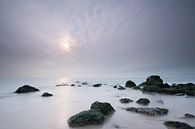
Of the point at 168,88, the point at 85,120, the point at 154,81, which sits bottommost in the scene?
the point at 85,120

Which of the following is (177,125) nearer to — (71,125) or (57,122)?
(71,125)

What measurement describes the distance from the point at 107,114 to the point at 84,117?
2.81 m

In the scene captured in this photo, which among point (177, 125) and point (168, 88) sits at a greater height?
point (168, 88)

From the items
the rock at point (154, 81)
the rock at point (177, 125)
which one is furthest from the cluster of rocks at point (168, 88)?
the rock at point (177, 125)

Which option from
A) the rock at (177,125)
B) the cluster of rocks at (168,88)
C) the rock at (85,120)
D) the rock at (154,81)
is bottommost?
the rock at (177,125)

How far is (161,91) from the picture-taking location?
29875 millimetres

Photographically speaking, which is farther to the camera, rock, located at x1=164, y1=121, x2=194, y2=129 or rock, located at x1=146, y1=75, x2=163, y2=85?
rock, located at x1=146, y1=75, x2=163, y2=85

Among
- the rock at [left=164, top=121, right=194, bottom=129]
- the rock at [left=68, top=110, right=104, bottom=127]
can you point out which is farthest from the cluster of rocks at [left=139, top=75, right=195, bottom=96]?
the rock at [left=68, top=110, right=104, bottom=127]

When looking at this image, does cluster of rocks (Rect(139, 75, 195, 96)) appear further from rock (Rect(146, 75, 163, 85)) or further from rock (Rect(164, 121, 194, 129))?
rock (Rect(164, 121, 194, 129))

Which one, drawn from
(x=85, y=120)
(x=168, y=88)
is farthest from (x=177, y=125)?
(x=168, y=88)

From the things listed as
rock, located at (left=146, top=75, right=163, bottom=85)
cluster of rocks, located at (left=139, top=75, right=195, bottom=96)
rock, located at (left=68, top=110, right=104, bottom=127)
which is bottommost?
rock, located at (left=68, top=110, right=104, bottom=127)

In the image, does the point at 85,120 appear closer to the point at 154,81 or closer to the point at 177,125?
the point at 177,125

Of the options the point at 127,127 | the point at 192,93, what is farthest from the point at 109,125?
the point at 192,93

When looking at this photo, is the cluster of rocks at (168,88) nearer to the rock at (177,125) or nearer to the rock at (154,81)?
the rock at (154,81)
